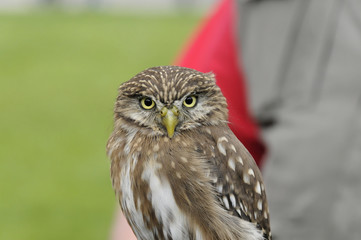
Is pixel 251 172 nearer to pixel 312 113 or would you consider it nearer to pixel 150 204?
pixel 150 204

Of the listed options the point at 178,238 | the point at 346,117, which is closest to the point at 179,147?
the point at 178,238

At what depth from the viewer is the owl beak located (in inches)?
48.2

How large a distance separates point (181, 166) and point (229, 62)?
1743 millimetres

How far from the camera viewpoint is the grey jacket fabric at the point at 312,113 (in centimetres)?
257

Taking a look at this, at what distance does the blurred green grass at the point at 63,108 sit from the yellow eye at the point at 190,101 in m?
2.53

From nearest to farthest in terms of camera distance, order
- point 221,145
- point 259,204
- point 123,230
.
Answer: point 221,145 → point 259,204 → point 123,230

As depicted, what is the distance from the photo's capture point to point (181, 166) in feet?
4.21

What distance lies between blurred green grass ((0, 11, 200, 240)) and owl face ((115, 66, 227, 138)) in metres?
2.44

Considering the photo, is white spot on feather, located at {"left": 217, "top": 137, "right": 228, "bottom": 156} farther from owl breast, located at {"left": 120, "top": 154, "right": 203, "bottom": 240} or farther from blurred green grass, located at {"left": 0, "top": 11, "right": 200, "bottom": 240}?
blurred green grass, located at {"left": 0, "top": 11, "right": 200, "bottom": 240}

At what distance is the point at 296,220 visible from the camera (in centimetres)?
268

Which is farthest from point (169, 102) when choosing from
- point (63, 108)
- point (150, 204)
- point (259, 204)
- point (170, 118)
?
point (63, 108)

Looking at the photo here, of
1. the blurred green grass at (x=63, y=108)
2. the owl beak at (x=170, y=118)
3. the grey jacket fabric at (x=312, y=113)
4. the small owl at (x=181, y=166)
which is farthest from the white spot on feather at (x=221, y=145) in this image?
the blurred green grass at (x=63, y=108)

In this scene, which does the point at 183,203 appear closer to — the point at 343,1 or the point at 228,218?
the point at 228,218

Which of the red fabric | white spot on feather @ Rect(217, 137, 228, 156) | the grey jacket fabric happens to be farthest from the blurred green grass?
white spot on feather @ Rect(217, 137, 228, 156)
